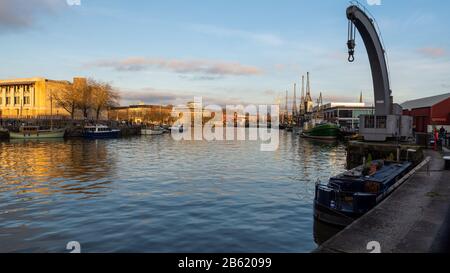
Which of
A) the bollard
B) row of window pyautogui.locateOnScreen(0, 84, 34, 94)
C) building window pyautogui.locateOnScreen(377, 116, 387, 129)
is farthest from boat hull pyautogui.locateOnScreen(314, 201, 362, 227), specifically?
row of window pyautogui.locateOnScreen(0, 84, 34, 94)

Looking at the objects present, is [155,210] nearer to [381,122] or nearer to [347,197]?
[347,197]

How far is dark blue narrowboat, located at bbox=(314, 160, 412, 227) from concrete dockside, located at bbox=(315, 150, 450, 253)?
80 cm

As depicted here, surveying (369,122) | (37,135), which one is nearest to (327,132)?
(369,122)

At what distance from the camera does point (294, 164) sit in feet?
129

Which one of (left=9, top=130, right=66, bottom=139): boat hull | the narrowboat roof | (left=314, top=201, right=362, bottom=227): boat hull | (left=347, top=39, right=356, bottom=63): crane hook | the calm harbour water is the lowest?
the calm harbour water

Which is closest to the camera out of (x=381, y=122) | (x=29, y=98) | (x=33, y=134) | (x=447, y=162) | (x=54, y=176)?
(x=447, y=162)

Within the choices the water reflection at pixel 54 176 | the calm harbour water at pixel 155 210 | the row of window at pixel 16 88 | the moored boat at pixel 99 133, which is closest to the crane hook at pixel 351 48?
the calm harbour water at pixel 155 210

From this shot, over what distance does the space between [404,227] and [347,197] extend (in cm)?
512

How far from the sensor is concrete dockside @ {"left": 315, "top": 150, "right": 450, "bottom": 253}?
948 centimetres

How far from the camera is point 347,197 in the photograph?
16312 millimetres

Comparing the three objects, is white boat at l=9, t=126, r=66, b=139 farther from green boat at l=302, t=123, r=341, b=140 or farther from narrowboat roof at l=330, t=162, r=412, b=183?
narrowboat roof at l=330, t=162, r=412, b=183

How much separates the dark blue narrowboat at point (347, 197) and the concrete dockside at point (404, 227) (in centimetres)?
80
